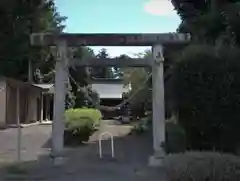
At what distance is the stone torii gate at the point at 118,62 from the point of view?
45.3 feet

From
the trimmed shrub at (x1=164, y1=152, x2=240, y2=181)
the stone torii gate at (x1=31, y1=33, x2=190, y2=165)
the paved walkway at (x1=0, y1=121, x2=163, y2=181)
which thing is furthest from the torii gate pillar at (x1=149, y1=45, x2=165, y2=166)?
the trimmed shrub at (x1=164, y1=152, x2=240, y2=181)

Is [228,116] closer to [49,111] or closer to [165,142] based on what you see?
[165,142]

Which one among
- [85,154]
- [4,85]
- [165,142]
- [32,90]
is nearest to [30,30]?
[4,85]

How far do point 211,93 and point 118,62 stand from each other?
4394 millimetres

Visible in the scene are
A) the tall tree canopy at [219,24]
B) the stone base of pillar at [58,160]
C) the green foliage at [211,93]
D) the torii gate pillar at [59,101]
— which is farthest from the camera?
the torii gate pillar at [59,101]

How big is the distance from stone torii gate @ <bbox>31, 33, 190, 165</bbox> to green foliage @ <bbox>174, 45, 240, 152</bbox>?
7.94 ft

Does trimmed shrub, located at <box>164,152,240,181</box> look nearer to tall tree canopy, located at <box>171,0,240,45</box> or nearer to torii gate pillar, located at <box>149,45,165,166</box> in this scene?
tall tree canopy, located at <box>171,0,240,45</box>

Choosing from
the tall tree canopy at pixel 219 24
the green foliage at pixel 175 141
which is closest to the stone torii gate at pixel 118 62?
the green foliage at pixel 175 141

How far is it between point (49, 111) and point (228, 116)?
110 ft

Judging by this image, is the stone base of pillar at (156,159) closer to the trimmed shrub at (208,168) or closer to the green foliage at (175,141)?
the green foliage at (175,141)

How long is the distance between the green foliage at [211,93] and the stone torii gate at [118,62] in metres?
2.42

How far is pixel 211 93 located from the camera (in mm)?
10852

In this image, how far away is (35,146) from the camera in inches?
784

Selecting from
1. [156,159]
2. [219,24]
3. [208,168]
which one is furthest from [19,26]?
[208,168]
